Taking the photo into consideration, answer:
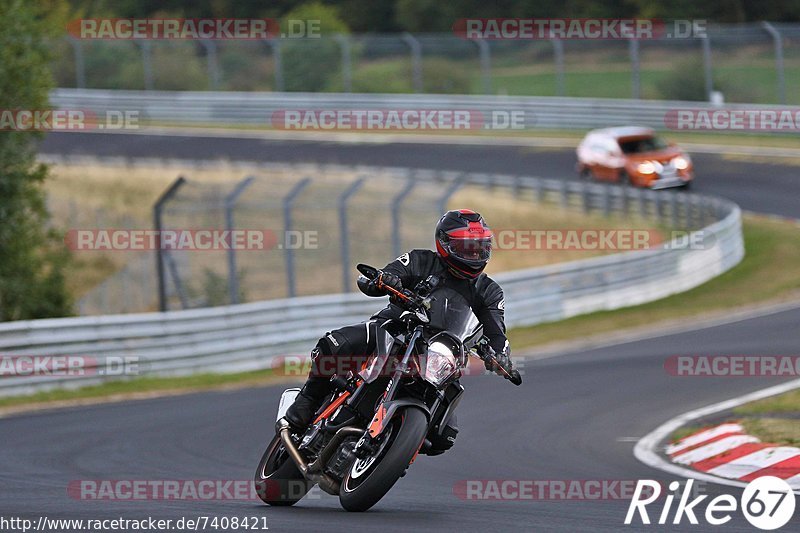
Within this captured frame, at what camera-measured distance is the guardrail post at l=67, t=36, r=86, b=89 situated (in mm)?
44487

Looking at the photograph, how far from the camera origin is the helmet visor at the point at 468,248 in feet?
24.4

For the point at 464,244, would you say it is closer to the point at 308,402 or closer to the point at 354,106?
the point at 308,402

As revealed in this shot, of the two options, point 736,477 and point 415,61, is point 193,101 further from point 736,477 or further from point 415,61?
point 736,477

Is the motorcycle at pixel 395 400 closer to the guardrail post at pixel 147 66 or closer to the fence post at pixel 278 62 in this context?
the fence post at pixel 278 62

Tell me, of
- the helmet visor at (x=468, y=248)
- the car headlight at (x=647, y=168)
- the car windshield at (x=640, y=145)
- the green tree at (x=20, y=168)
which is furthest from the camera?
the car windshield at (x=640, y=145)

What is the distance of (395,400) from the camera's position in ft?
23.6

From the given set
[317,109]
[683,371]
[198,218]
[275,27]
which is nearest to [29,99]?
[198,218]

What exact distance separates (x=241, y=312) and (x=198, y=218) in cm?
479

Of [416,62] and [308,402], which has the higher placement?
[416,62]

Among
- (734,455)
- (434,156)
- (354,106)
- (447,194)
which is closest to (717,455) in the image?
(734,455)

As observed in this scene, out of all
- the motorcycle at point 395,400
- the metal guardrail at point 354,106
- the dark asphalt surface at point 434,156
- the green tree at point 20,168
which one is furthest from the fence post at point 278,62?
the motorcycle at point 395,400

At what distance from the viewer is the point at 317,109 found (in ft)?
140

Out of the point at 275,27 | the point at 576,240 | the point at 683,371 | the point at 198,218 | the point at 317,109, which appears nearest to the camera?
the point at 683,371

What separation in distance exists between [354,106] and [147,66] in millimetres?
7543
